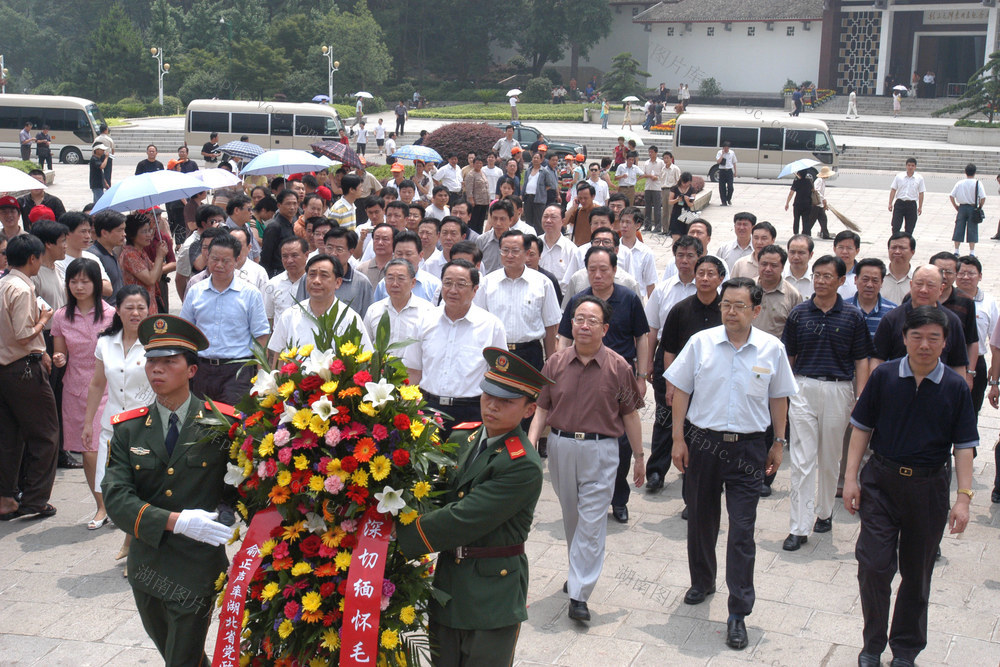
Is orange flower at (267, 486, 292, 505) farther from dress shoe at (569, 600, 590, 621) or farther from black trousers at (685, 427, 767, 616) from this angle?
black trousers at (685, 427, 767, 616)

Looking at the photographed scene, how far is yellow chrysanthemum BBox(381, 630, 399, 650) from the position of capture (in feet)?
11.6

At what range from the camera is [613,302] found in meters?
7.06

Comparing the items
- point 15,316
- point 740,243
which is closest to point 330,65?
point 740,243

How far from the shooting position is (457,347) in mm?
6250

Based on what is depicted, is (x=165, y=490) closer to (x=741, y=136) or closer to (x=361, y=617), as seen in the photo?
(x=361, y=617)

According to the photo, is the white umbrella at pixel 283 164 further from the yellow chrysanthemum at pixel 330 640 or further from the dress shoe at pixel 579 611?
the yellow chrysanthemum at pixel 330 640

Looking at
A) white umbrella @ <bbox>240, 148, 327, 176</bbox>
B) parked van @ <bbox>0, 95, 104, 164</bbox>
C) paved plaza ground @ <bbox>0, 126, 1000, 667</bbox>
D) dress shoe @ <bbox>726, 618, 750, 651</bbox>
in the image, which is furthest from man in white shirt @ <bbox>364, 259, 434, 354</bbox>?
parked van @ <bbox>0, 95, 104, 164</bbox>

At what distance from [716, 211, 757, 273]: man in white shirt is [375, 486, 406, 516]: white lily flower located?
6114 millimetres

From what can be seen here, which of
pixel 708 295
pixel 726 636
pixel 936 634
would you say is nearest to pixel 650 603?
pixel 726 636

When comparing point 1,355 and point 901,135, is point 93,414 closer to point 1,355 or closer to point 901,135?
point 1,355

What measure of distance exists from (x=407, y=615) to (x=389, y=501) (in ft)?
1.46

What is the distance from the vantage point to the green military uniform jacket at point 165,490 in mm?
3928

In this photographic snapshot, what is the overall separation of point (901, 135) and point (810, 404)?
1459 inches

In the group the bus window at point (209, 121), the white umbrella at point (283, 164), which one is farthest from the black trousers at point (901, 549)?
the bus window at point (209, 121)
